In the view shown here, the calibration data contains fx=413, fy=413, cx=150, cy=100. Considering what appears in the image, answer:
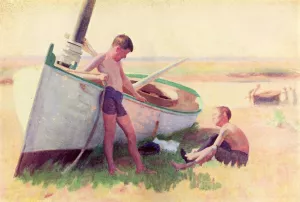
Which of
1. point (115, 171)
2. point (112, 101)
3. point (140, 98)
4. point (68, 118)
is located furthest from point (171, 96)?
point (68, 118)

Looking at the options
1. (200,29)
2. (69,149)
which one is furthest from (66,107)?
(200,29)

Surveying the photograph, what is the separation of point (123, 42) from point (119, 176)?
0.97 m

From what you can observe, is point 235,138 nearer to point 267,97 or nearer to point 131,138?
point 267,97

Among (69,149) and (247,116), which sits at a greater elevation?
(247,116)

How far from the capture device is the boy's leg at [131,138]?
2943 mm

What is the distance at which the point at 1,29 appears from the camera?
10.2ft

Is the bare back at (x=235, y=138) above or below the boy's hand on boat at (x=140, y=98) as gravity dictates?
below

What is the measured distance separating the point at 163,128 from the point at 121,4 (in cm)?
102

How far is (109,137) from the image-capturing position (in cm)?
293

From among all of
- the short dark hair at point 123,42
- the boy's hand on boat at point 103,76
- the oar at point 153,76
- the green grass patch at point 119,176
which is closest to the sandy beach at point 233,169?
the green grass patch at point 119,176

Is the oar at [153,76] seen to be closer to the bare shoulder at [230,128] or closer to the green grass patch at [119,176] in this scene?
the green grass patch at [119,176]

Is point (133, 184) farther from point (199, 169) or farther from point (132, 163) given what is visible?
point (199, 169)

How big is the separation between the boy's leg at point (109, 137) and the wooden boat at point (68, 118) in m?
0.04

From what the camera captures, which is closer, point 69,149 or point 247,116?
point 69,149
